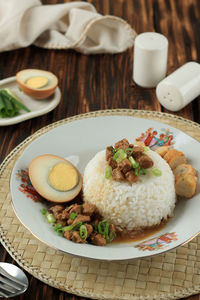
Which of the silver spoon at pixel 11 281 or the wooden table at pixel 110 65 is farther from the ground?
the silver spoon at pixel 11 281

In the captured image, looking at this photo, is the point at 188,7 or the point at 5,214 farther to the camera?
the point at 188,7

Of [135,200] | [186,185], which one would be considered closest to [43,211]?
[135,200]

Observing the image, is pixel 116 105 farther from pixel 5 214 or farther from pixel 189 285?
pixel 189 285

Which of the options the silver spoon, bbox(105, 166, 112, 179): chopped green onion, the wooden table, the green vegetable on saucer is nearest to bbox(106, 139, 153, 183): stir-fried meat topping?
bbox(105, 166, 112, 179): chopped green onion

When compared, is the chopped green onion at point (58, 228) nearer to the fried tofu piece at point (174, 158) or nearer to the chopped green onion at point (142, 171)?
the chopped green onion at point (142, 171)

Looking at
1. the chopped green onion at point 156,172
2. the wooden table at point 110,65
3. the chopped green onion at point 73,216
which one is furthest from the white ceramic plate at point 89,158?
the wooden table at point 110,65

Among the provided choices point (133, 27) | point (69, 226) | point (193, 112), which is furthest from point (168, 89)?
point (69, 226)

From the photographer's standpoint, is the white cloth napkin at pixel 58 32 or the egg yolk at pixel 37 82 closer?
the egg yolk at pixel 37 82
